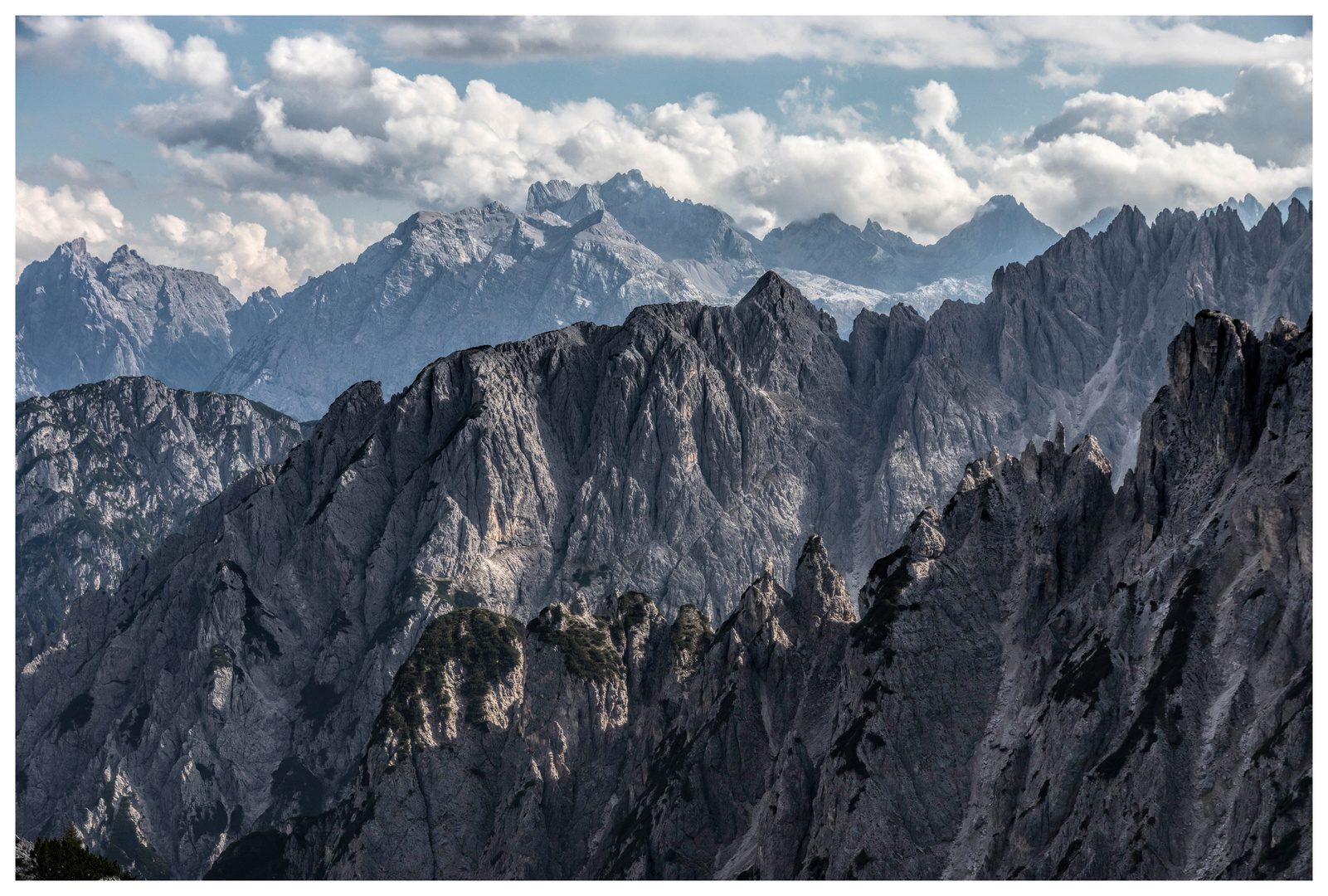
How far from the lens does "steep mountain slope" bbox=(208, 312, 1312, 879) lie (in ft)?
265

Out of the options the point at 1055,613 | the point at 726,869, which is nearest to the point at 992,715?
the point at 1055,613

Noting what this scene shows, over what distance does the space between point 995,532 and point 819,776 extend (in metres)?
32.2

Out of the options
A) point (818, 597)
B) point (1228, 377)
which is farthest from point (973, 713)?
point (1228, 377)

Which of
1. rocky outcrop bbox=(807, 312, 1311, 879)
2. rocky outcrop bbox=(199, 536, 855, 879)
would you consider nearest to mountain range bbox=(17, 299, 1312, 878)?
rocky outcrop bbox=(807, 312, 1311, 879)

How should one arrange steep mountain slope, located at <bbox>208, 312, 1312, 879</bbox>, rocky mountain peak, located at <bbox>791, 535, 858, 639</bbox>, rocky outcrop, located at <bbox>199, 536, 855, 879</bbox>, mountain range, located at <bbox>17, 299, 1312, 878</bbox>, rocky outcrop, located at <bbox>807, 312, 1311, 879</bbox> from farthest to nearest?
rocky mountain peak, located at <bbox>791, 535, 858, 639</bbox>, rocky outcrop, located at <bbox>199, 536, 855, 879</bbox>, mountain range, located at <bbox>17, 299, 1312, 878</bbox>, steep mountain slope, located at <bbox>208, 312, 1312, 879</bbox>, rocky outcrop, located at <bbox>807, 312, 1311, 879</bbox>

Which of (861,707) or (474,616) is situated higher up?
(861,707)

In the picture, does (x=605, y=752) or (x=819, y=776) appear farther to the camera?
(x=605, y=752)

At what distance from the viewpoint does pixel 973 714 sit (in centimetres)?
10581

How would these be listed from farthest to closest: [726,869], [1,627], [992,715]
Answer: [726,869]
[992,715]
[1,627]

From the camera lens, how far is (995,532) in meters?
120

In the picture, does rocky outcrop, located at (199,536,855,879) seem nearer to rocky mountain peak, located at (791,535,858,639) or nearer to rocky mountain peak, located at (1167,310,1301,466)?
rocky mountain peak, located at (791,535,858,639)

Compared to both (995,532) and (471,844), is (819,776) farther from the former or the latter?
(471,844)

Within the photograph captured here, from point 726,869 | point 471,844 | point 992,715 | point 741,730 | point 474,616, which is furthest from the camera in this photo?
point 474,616

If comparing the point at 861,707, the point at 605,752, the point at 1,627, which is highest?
the point at 1,627
